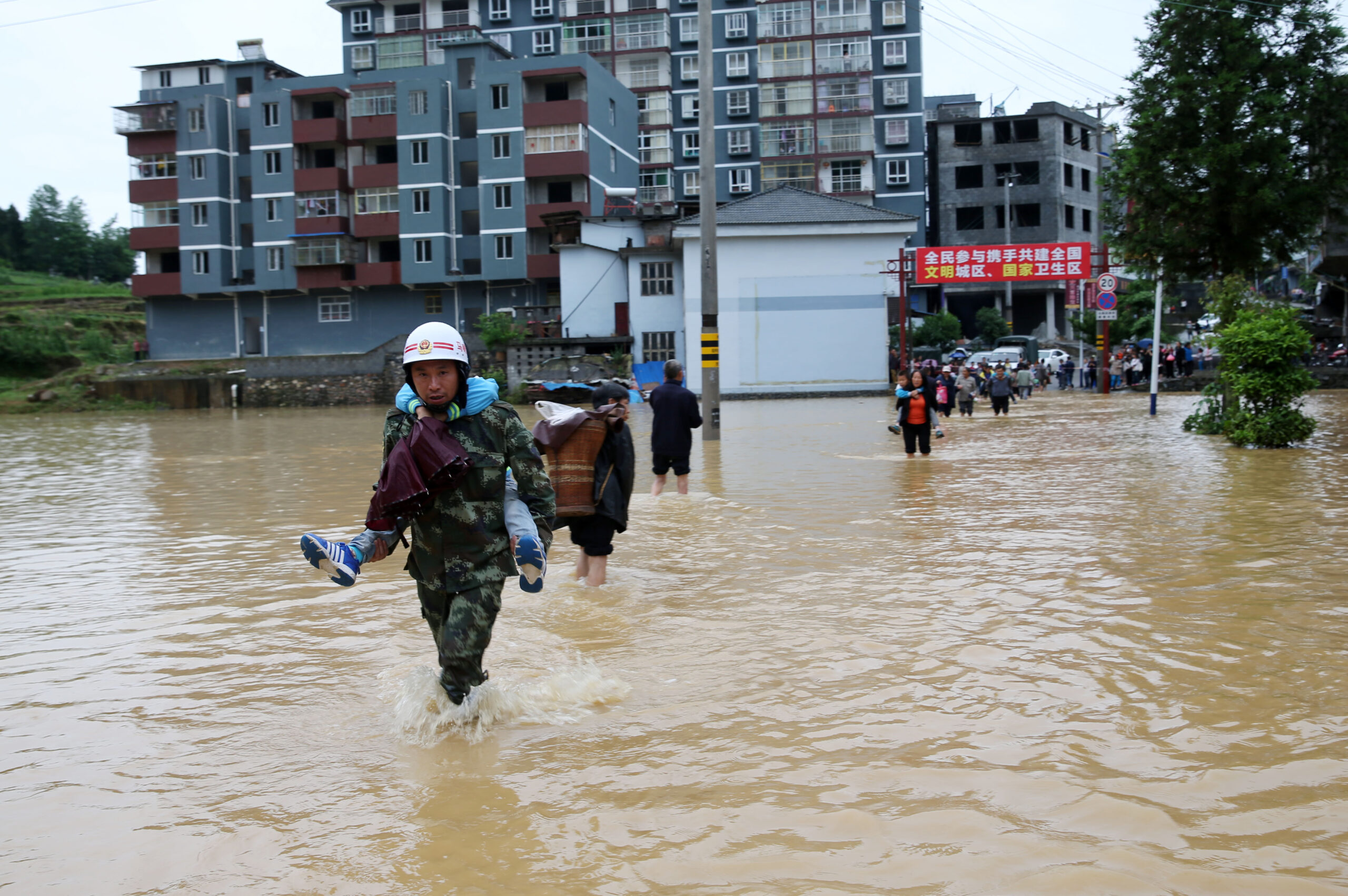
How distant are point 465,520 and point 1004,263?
40.2 meters

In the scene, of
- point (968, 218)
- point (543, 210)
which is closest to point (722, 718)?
point (543, 210)

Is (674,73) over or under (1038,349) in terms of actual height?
over

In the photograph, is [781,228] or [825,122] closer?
[781,228]

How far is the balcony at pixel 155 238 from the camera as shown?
59.6 meters

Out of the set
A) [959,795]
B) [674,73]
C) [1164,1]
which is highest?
[674,73]

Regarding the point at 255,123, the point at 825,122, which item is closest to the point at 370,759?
the point at 255,123

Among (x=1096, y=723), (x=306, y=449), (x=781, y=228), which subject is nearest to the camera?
(x=1096, y=723)

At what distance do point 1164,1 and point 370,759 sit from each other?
1901cm

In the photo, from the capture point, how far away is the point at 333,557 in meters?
4.54

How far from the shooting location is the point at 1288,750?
4.48m

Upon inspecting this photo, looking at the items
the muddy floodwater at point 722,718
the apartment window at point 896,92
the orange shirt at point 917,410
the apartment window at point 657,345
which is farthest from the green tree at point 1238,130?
the apartment window at point 896,92

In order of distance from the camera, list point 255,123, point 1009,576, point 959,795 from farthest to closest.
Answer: point 255,123, point 1009,576, point 959,795

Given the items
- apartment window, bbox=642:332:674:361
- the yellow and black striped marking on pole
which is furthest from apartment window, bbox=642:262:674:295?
the yellow and black striped marking on pole

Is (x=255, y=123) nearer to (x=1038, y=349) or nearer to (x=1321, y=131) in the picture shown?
(x=1038, y=349)
